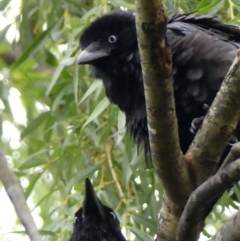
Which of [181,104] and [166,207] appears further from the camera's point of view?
[181,104]

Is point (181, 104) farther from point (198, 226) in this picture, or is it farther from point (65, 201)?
point (65, 201)

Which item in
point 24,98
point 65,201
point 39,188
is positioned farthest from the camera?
point 39,188

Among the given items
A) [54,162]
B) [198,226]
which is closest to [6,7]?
[54,162]

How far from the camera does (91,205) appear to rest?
2385 millimetres

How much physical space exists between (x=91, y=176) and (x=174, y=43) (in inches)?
27.4

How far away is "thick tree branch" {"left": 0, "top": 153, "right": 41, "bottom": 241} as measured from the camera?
5.03 feet

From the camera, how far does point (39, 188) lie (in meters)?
3.63

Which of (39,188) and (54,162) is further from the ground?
(54,162)

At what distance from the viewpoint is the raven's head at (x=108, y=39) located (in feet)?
7.45

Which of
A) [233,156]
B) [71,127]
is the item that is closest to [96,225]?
[71,127]

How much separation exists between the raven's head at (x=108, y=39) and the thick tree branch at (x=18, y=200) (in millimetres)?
663

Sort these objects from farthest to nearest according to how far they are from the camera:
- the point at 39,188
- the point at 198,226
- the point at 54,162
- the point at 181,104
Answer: the point at 39,188
the point at 54,162
the point at 181,104
the point at 198,226

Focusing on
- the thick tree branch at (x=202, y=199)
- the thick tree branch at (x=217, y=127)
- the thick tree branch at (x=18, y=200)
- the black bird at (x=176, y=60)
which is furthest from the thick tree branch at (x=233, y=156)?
the black bird at (x=176, y=60)

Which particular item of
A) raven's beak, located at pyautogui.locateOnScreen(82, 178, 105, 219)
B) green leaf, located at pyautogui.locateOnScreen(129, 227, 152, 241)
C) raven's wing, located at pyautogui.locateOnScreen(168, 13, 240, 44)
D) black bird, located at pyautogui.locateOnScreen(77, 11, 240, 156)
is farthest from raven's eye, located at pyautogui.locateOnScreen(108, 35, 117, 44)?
green leaf, located at pyautogui.locateOnScreen(129, 227, 152, 241)
